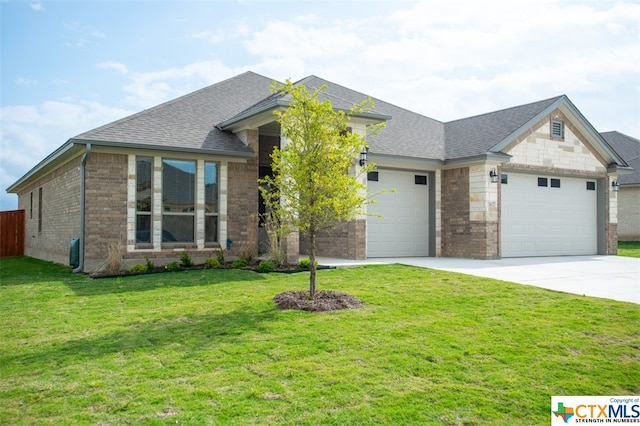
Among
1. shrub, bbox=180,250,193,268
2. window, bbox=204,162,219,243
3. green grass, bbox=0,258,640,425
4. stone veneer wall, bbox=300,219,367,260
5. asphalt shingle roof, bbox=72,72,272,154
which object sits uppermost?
asphalt shingle roof, bbox=72,72,272,154

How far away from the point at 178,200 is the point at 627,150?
26808 mm

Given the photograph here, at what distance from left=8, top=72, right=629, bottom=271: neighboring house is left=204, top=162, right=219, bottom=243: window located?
0.10ft

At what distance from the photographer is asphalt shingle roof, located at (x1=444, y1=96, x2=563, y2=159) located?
16.2m

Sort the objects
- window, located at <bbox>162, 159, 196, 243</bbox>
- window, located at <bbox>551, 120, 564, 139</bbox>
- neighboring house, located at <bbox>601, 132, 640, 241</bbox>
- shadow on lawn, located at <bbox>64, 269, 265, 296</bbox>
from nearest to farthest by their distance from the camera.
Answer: shadow on lawn, located at <bbox>64, 269, 265, 296</bbox> → window, located at <bbox>162, 159, 196, 243</bbox> → window, located at <bbox>551, 120, 564, 139</bbox> → neighboring house, located at <bbox>601, 132, 640, 241</bbox>

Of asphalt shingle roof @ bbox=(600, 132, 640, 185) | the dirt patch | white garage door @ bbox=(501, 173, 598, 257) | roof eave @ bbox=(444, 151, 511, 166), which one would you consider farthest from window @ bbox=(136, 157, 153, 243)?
asphalt shingle roof @ bbox=(600, 132, 640, 185)

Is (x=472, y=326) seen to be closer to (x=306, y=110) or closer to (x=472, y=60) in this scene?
(x=306, y=110)

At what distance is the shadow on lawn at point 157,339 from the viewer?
5.49 metres

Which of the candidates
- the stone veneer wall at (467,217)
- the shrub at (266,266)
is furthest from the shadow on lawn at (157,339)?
the stone veneer wall at (467,217)

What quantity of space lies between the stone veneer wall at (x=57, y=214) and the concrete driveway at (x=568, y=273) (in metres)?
7.95

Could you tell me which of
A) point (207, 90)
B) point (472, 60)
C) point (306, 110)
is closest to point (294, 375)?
point (306, 110)

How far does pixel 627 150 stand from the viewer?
28.9 metres

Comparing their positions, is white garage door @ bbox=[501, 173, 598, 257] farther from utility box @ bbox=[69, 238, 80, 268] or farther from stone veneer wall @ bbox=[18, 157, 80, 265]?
stone veneer wall @ bbox=[18, 157, 80, 265]

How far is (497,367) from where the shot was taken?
17.1 ft

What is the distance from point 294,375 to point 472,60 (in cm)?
1136
